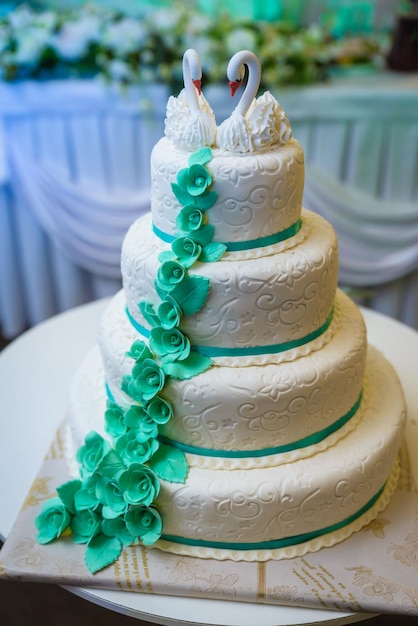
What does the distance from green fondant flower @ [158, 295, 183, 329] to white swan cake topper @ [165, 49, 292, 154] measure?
35 cm

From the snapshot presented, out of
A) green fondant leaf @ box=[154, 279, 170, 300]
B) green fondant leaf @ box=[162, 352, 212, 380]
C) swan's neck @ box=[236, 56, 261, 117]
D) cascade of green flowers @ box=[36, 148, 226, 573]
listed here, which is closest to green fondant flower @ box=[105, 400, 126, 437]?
cascade of green flowers @ box=[36, 148, 226, 573]

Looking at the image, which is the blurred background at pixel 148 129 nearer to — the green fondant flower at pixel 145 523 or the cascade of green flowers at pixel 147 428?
the cascade of green flowers at pixel 147 428

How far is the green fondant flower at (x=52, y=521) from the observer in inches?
59.5

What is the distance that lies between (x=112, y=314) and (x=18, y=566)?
2.14 feet

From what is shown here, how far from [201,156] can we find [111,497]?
812mm

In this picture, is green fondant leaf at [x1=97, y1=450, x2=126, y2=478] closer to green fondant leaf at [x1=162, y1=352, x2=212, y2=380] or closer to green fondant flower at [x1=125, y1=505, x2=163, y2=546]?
green fondant flower at [x1=125, y1=505, x2=163, y2=546]

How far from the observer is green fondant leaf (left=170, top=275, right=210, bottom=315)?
136cm

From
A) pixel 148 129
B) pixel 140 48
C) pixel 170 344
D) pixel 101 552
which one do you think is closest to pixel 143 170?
pixel 148 129

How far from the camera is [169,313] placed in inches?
55.1

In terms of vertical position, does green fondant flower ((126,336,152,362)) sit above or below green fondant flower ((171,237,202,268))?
below

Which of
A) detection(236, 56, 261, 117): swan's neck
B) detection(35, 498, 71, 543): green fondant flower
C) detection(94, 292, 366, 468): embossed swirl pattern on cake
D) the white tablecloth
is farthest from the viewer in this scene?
the white tablecloth

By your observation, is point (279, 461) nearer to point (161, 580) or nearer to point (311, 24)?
point (161, 580)

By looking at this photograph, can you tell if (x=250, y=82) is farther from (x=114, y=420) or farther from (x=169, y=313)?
(x=114, y=420)

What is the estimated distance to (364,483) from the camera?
1.52m
